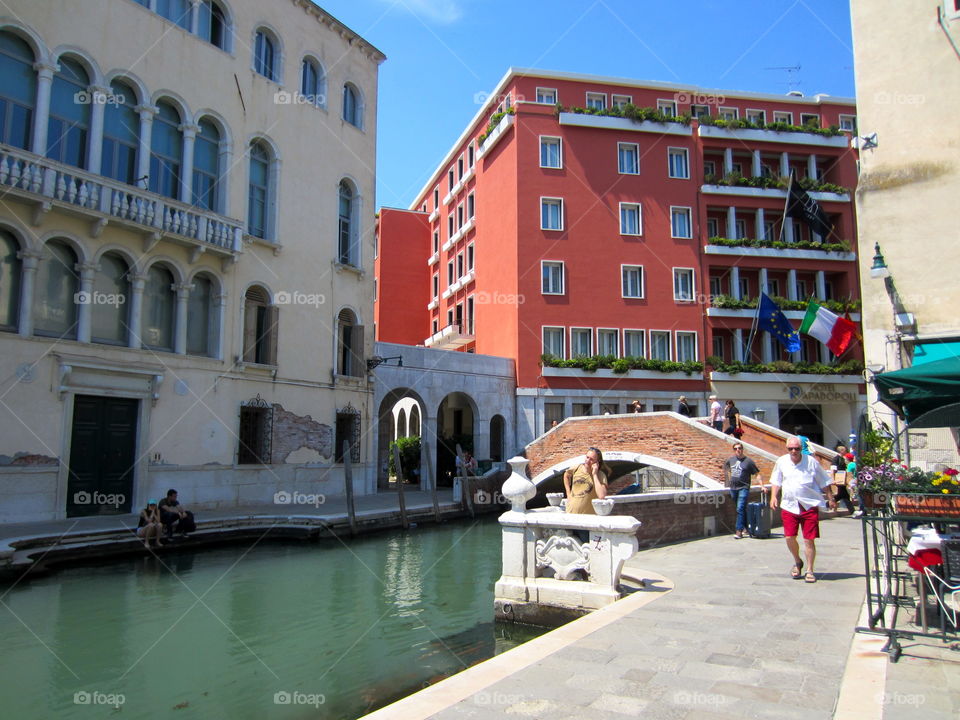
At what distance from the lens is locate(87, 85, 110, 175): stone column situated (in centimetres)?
1490

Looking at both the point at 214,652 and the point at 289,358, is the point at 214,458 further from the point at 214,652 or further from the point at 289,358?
the point at 214,652

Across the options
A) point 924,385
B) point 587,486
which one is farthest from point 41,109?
point 924,385

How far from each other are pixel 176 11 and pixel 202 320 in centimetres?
728

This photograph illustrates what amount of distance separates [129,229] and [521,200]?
1521 cm

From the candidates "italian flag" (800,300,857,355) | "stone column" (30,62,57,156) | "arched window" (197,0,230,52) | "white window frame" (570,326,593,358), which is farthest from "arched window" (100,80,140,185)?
"italian flag" (800,300,857,355)

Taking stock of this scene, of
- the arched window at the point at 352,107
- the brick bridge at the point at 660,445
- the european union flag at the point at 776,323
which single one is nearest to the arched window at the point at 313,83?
the arched window at the point at 352,107

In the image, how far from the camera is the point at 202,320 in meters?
17.4

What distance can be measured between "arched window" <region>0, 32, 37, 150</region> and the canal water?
8.30 metres

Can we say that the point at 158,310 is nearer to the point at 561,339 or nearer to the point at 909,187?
the point at 561,339

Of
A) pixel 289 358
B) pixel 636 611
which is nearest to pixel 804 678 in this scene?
pixel 636 611

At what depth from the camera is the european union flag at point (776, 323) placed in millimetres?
23016

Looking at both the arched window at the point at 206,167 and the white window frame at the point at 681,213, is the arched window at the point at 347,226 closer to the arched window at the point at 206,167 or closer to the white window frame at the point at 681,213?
the arched window at the point at 206,167

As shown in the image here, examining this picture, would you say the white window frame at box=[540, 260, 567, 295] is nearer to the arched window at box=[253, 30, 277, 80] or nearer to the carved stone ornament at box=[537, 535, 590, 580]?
the arched window at box=[253, 30, 277, 80]

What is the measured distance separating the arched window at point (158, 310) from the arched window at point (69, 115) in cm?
276
